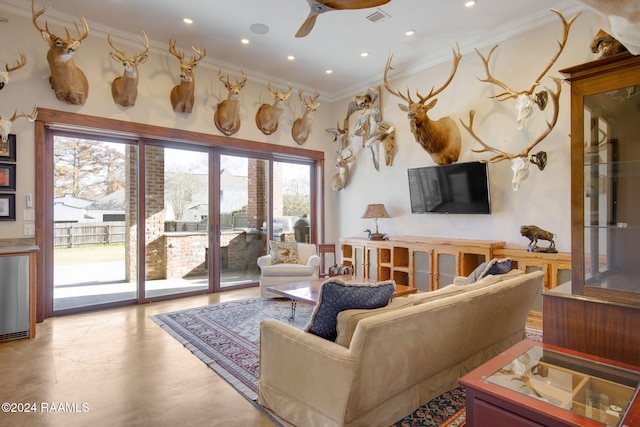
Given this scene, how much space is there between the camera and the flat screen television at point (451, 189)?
468 cm

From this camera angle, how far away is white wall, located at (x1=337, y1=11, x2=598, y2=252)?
4.08 m

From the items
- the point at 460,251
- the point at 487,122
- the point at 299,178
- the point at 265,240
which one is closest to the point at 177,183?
the point at 265,240

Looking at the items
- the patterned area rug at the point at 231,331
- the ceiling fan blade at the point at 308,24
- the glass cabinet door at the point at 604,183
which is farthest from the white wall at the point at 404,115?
the ceiling fan blade at the point at 308,24

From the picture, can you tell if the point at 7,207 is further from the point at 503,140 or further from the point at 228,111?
the point at 503,140

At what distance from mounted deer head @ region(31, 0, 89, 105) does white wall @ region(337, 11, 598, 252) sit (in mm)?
4519

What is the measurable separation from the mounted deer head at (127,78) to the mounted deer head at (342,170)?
364 centimetres

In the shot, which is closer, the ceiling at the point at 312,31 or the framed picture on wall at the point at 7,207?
the framed picture on wall at the point at 7,207

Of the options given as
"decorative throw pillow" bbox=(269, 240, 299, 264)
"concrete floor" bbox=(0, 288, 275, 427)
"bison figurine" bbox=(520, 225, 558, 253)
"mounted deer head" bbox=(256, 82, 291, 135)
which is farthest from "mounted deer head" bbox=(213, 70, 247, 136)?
"bison figurine" bbox=(520, 225, 558, 253)

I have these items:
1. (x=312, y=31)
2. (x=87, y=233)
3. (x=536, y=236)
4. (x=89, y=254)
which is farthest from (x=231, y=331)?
(x=312, y=31)

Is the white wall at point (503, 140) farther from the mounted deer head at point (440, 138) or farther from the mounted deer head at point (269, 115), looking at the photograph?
the mounted deer head at point (269, 115)

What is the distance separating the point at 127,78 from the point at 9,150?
1565 mm

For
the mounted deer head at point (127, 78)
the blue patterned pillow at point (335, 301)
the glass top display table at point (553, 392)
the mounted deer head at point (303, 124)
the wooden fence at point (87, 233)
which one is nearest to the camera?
the glass top display table at point (553, 392)

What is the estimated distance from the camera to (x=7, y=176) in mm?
3945

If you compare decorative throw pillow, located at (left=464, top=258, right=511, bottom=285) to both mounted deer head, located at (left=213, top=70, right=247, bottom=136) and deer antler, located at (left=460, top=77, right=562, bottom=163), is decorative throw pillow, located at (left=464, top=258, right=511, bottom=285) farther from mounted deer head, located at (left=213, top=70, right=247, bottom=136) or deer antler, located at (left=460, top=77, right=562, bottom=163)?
mounted deer head, located at (left=213, top=70, right=247, bottom=136)
